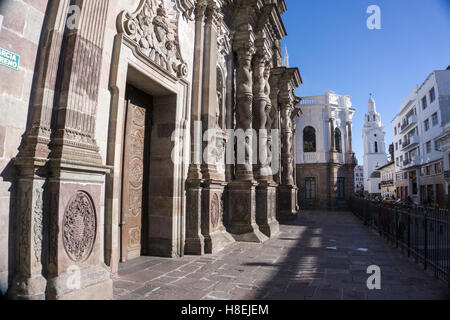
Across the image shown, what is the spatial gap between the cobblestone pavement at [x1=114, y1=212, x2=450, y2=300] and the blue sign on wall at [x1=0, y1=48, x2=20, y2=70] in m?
2.85

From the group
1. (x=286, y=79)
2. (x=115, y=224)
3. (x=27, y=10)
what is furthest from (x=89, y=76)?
(x=286, y=79)

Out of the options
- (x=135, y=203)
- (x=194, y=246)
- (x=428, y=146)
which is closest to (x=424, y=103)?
(x=428, y=146)

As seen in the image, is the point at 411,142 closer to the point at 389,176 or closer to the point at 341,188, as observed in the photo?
the point at 341,188

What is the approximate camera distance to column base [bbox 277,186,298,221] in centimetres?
1380

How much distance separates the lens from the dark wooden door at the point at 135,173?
5.22m

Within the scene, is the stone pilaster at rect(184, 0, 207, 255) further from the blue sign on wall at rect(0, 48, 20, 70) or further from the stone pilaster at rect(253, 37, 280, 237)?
the blue sign on wall at rect(0, 48, 20, 70)

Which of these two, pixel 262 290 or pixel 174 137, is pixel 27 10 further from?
pixel 262 290

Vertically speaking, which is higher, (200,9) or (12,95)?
(200,9)

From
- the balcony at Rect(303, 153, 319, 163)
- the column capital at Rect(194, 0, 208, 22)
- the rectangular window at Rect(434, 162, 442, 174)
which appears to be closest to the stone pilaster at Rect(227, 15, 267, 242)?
the column capital at Rect(194, 0, 208, 22)

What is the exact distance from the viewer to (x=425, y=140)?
107 feet

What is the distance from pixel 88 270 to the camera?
3.19 meters

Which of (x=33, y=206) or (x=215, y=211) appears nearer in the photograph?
(x=33, y=206)

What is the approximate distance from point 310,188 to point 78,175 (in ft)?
82.7

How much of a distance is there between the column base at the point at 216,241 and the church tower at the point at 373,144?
68.7 m
